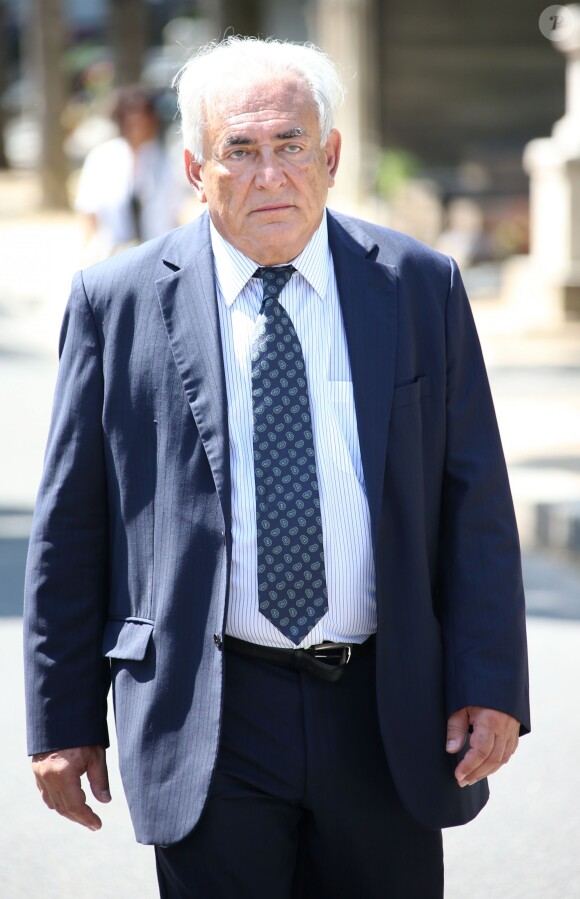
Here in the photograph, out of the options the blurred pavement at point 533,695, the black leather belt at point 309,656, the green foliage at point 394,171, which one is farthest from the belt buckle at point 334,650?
the green foliage at point 394,171

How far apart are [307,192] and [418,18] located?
78.3 ft

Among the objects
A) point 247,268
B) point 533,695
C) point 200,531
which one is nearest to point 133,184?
point 533,695

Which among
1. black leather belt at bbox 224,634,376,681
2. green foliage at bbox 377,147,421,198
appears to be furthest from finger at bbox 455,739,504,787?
green foliage at bbox 377,147,421,198

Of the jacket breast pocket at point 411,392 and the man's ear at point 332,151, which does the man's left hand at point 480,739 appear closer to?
the jacket breast pocket at point 411,392

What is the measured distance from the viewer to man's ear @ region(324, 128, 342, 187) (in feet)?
9.10

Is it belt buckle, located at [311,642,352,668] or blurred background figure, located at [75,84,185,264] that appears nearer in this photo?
belt buckle, located at [311,642,352,668]

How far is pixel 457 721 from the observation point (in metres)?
2.67

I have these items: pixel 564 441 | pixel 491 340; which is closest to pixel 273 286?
pixel 564 441

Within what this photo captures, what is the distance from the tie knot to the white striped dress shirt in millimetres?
12

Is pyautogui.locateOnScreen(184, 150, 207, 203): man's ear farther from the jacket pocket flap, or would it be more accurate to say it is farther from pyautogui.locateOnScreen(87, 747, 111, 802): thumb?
pyautogui.locateOnScreen(87, 747, 111, 802): thumb

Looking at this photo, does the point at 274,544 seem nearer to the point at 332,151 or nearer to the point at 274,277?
the point at 274,277

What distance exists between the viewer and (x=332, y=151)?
2807 millimetres

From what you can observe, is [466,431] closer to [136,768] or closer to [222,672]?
[222,672]

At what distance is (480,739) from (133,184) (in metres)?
8.99
